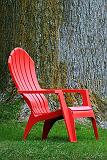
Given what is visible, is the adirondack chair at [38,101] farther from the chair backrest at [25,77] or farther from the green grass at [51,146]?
the green grass at [51,146]

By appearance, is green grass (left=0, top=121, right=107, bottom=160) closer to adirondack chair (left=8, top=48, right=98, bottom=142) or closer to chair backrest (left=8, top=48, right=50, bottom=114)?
adirondack chair (left=8, top=48, right=98, bottom=142)

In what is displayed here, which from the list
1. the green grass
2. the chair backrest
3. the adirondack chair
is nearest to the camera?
the green grass

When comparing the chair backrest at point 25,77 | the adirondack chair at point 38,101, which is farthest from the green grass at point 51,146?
the chair backrest at point 25,77

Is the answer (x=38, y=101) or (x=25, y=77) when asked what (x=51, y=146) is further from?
(x=25, y=77)

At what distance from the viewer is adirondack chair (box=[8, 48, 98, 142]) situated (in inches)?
307

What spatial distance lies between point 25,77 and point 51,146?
1553 millimetres

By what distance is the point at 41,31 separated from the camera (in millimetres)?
10367

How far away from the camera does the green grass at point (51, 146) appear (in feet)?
22.0

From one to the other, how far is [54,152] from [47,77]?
3.49 meters

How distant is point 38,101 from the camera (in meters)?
8.48

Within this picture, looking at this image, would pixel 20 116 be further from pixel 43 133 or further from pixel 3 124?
pixel 43 133

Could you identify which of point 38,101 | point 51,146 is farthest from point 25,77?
point 51,146

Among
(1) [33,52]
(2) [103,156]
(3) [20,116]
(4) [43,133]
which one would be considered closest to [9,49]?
(1) [33,52]

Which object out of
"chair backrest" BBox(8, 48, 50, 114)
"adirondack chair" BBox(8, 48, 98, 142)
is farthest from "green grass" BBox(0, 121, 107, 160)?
"chair backrest" BBox(8, 48, 50, 114)
